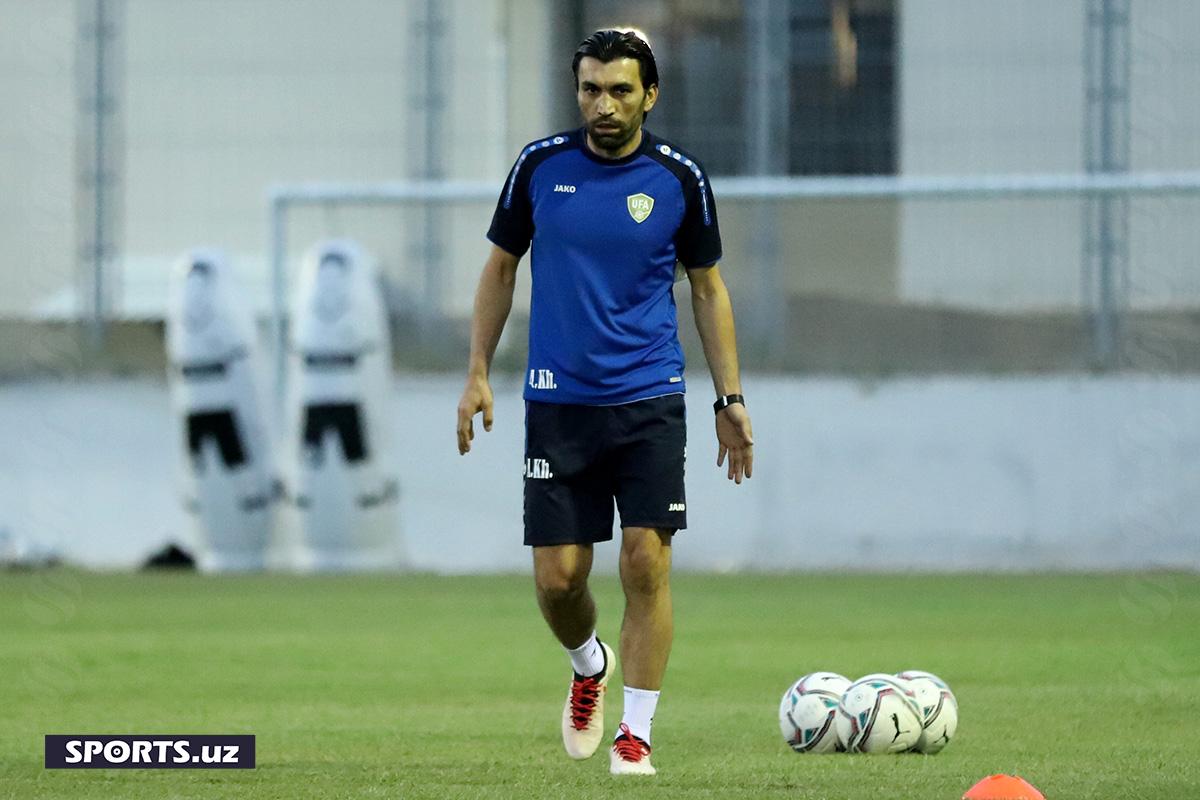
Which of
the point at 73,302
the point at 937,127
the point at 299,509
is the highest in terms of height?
the point at 937,127

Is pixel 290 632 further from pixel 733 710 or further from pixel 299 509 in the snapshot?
pixel 299 509

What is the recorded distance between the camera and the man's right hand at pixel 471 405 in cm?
641

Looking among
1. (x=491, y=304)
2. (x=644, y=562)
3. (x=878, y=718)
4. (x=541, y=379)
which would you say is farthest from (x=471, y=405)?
(x=878, y=718)

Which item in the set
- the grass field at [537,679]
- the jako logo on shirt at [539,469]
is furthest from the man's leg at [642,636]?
the jako logo on shirt at [539,469]

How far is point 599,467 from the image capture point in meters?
6.45

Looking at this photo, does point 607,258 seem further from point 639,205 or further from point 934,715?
point 934,715

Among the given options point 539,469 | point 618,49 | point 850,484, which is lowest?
point 850,484

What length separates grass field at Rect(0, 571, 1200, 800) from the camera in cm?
612

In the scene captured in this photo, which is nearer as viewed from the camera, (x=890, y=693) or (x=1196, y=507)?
(x=890, y=693)

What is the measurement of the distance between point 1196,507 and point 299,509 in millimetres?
6732

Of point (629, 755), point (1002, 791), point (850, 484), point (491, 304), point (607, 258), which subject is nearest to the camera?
point (1002, 791)

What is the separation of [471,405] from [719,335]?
2.42ft

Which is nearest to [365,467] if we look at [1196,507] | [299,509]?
[299,509]

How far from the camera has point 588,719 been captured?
6684mm
